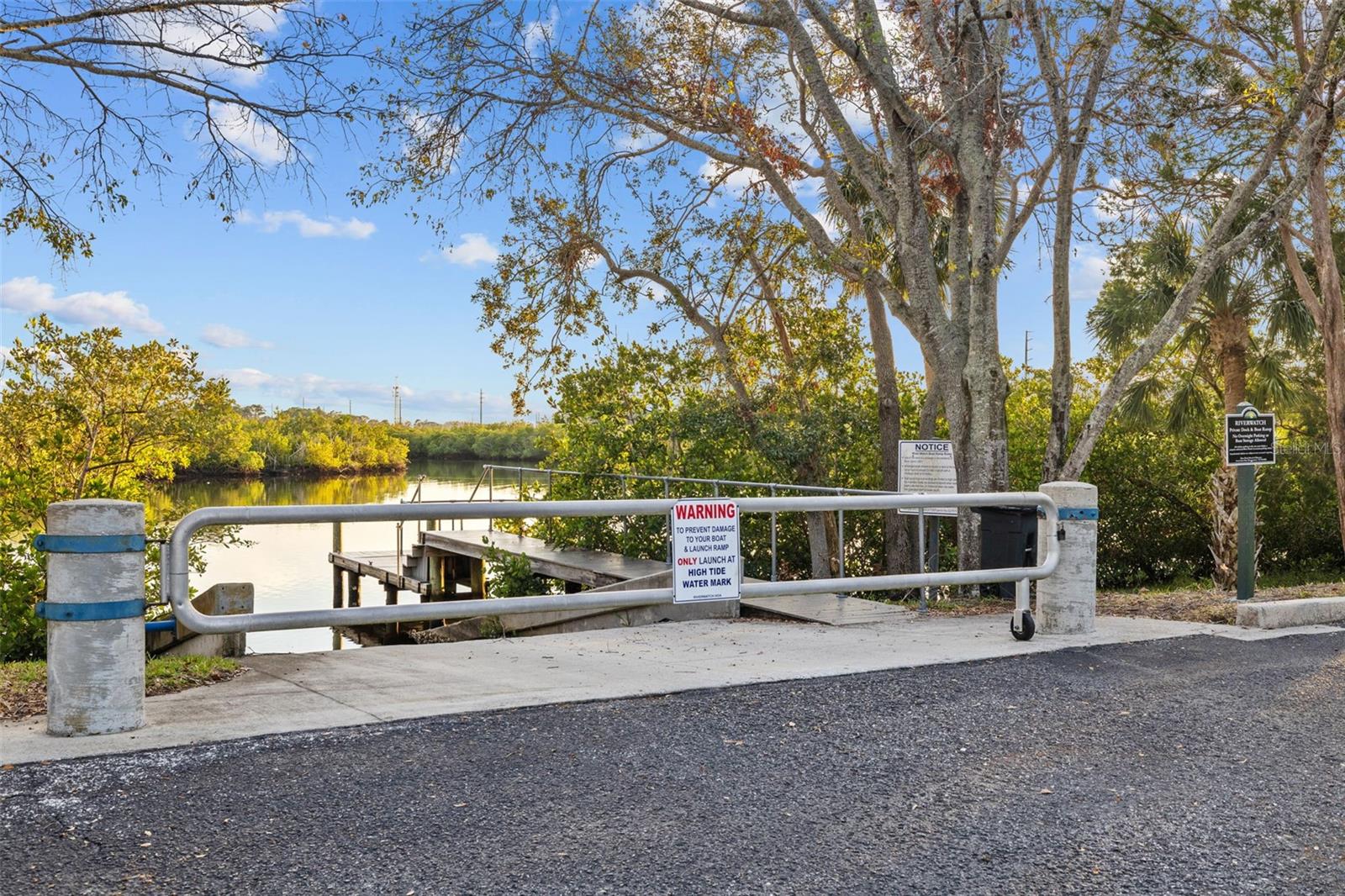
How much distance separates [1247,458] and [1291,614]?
1781 mm

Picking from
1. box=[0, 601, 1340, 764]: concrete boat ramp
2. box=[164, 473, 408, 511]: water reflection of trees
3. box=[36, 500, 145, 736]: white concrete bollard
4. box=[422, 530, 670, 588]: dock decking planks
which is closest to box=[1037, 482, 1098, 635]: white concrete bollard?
box=[0, 601, 1340, 764]: concrete boat ramp

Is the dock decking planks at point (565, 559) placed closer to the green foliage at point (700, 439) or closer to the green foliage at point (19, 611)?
the green foliage at point (700, 439)

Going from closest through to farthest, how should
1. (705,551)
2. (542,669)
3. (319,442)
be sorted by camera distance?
(705,551), (542,669), (319,442)

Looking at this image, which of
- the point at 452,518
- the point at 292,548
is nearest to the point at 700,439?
the point at 452,518

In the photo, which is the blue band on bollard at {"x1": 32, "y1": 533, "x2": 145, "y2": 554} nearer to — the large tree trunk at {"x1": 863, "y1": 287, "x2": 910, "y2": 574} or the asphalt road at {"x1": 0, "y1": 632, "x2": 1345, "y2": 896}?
the asphalt road at {"x1": 0, "y1": 632, "x2": 1345, "y2": 896}

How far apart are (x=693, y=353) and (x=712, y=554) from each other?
482 inches

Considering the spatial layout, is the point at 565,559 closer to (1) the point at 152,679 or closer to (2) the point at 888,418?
(2) the point at 888,418

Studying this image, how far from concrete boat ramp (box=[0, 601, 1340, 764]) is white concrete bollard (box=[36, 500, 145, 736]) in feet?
0.45

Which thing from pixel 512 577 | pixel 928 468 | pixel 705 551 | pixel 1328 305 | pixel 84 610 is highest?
pixel 1328 305

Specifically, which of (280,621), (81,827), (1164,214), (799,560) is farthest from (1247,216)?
(81,827)

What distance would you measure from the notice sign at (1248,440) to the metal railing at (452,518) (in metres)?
3.74

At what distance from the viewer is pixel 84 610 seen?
516 centimetres

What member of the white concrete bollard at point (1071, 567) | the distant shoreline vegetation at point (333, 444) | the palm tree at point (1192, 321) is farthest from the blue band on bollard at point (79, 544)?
the distant shoreline vegetation at point (333, 444)

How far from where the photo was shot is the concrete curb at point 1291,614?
9.15m
